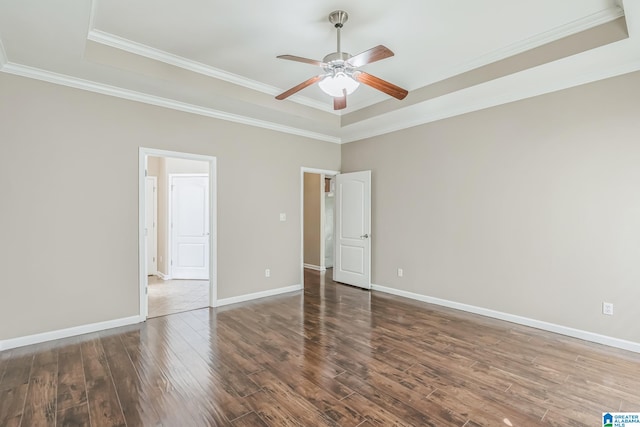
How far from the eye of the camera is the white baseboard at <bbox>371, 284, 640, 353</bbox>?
123 inches

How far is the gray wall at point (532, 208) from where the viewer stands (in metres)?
3.17

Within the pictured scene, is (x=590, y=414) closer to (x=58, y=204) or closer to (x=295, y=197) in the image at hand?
(x=295, y=197)

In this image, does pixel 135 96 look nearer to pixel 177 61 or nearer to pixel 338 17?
pixel 177 61

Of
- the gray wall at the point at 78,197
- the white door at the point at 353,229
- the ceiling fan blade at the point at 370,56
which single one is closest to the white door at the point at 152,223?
the gray wall at the point at 78,197

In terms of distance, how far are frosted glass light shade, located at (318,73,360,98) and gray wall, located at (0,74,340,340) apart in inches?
89.4

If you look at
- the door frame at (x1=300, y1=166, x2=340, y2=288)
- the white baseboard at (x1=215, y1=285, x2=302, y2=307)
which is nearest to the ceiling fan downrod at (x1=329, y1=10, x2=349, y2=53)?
the door frame at (x1=300, y1=166, x2=340, y2=288)

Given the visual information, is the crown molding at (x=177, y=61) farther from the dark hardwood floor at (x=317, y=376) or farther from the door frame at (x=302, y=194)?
the dark hardwood floor at (x=317, y=376)

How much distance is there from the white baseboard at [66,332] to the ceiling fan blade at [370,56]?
3.87m

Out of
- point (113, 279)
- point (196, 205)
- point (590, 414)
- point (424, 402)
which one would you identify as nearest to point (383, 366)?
point (424, 402)

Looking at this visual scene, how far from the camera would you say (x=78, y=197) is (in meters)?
3.50

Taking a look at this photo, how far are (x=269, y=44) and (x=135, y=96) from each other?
1888 millimetres

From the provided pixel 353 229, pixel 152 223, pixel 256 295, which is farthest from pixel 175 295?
pixel 353 229

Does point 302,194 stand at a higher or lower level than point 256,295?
higher

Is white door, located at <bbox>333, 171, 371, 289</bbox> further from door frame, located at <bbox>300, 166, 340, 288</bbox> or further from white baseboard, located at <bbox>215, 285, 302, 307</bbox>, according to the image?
white baseboard, located at <bbox>215, 285, 302, 307</bbox>
